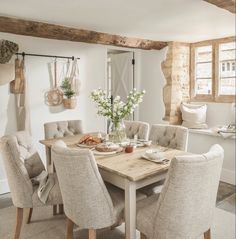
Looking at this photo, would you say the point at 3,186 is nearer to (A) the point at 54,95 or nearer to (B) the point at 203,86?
(A) the point at 54,95

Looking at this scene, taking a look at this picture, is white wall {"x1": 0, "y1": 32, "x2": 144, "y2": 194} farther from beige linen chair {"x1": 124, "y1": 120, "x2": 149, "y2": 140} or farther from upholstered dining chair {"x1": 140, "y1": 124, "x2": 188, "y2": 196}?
upholstered dining chair {"x1": 140, "y1": 124, "x2": 188, "y2": 196}

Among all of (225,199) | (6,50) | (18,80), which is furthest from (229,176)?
(6,50)

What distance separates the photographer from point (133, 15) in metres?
3.07

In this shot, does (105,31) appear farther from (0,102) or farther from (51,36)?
(0,102)

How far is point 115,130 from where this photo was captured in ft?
9.15

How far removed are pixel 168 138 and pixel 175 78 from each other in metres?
2.11

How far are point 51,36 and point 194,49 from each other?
2670 millimetres

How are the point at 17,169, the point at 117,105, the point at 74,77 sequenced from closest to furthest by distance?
the point at 17,169 < the point at 117,105 < the point at 74,77

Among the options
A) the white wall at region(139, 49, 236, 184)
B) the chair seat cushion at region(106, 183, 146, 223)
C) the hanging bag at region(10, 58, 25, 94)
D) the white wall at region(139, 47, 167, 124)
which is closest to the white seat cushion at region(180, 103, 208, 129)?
the white wall at region(139, 49, 236, 184)

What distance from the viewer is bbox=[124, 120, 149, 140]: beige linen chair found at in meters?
3.33

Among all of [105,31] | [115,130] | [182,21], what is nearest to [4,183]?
[115,130]

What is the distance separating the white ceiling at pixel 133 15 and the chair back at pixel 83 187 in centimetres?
158

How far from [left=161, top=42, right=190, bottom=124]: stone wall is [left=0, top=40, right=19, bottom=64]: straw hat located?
265 centimetres

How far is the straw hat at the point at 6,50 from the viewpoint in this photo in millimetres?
3303
